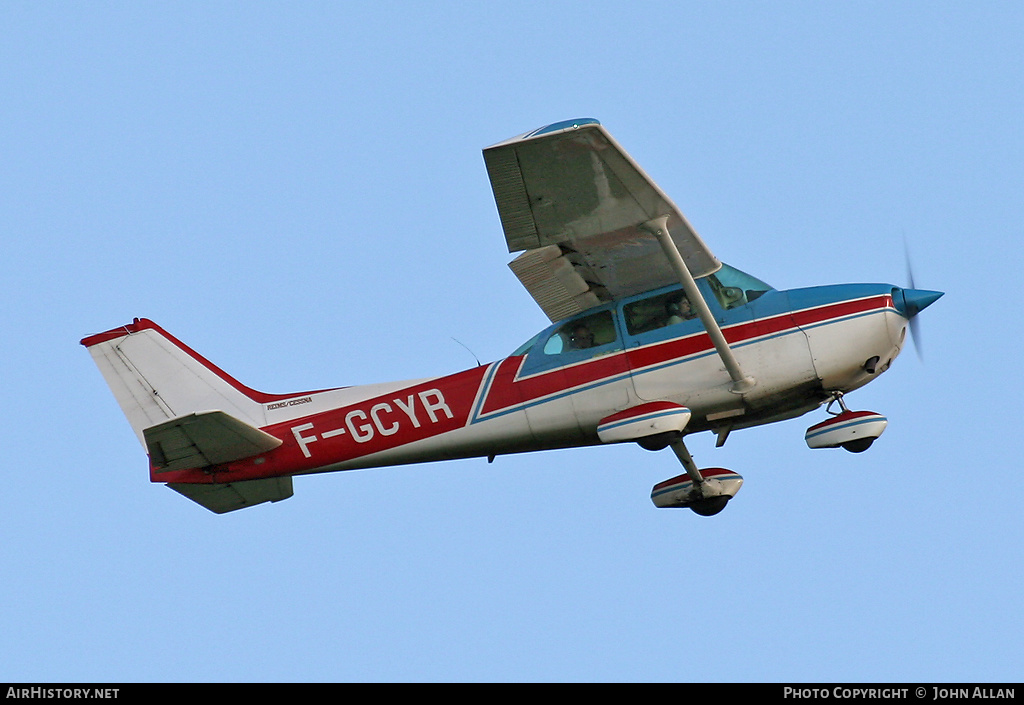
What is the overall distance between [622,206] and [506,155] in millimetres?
1409

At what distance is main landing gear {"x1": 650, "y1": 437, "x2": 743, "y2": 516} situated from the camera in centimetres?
1466

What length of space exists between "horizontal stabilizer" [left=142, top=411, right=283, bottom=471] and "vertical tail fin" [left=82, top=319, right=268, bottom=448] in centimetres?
48

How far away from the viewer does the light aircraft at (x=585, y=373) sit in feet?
42.1

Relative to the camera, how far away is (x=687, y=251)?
13398 millimetres

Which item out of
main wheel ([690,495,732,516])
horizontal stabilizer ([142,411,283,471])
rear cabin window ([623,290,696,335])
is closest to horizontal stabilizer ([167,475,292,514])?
horizontal stabilizer ([142,411,283,471])

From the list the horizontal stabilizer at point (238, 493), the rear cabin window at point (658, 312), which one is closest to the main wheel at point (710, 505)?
the rear cabin window at point (658, 312)

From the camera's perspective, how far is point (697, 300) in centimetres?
1289

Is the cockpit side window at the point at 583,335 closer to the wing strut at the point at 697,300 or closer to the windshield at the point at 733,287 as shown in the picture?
the wing strut at the point at 697,300

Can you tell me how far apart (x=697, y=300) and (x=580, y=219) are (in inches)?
53.1

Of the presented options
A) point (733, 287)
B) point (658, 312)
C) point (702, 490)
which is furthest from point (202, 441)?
point (733, 287)

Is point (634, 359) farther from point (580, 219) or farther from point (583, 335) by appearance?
point (580, 219)

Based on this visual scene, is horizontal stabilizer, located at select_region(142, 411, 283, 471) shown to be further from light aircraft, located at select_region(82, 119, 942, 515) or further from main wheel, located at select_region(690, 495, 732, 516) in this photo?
main wheel, located at select_region(690, 495, 732, 516)

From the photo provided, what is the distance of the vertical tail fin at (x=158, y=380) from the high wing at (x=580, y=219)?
333 cm
